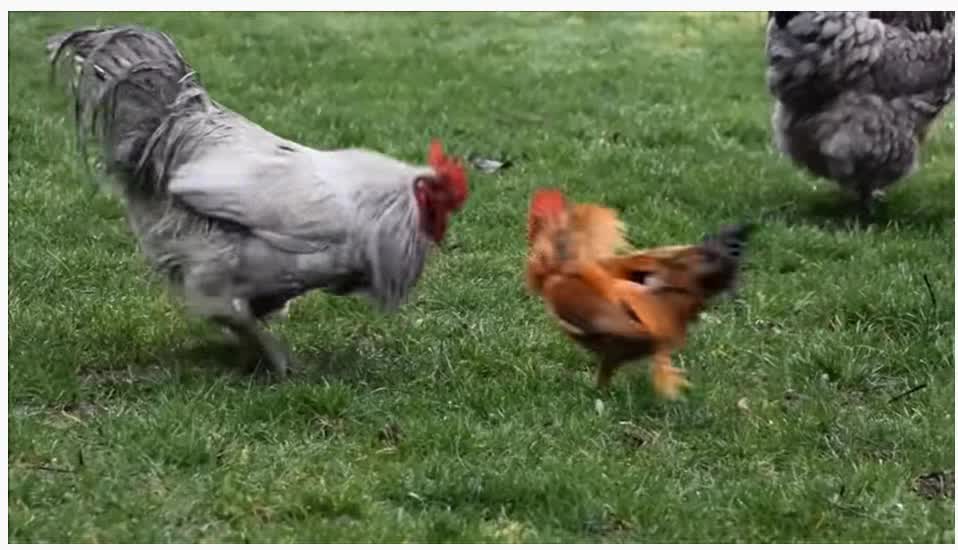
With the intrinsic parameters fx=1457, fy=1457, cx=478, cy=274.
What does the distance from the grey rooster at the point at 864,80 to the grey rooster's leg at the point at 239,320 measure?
3373mm

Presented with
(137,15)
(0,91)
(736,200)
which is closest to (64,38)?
(0,91)

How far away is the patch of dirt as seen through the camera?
4.20m

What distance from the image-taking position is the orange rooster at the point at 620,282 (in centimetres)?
449

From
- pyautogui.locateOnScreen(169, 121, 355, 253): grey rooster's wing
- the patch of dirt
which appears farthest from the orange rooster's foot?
pyautogui.locateOnScreen(169, 121, 355, 253): grey rooster's wing

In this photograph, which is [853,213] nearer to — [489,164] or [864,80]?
[864,80]

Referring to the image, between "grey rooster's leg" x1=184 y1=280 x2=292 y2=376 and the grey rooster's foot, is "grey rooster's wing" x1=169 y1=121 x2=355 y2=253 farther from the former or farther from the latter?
the grey rooster's foot

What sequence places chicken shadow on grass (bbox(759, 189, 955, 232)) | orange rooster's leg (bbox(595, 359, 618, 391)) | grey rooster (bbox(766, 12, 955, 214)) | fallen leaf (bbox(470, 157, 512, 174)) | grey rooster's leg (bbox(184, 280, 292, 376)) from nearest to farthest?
grey rooster's leg (bbox(184, 280, 292, 376)), orange rooster's leg (bbox(595, 359, 618, 391)), grey rooster (bbox(766, 12, 955, 214)), chicken shadow on grass (bbox(759, 189, 955, 232)), fallen leaf (bbox(470, 157, 512, 174))

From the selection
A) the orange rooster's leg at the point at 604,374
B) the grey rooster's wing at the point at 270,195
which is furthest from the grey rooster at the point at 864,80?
the grey rooster's wing at the point at 270,195

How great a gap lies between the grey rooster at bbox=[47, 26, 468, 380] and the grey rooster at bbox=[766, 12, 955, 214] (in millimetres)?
2896

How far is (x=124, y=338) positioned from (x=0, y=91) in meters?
1.58

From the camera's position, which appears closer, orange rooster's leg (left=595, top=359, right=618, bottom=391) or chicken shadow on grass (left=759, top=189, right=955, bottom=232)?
orange rooster's leg (left=595, top=359, right=618, bottom=391)

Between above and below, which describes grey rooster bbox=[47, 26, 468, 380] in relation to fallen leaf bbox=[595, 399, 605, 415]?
above

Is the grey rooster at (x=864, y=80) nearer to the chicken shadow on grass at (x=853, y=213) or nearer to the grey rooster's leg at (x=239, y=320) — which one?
the chicken shadow on grass at (x=853, y=213)

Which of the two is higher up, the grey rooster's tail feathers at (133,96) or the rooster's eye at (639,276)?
the grey rooster's tail feathers at (133,96)
